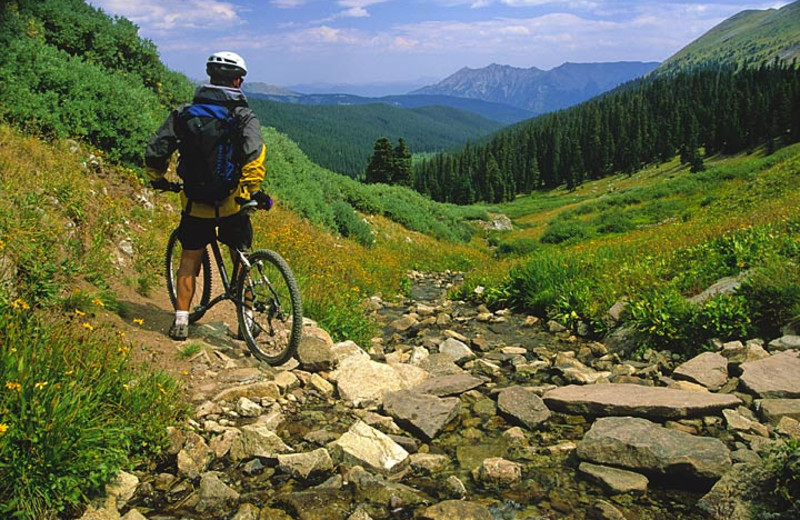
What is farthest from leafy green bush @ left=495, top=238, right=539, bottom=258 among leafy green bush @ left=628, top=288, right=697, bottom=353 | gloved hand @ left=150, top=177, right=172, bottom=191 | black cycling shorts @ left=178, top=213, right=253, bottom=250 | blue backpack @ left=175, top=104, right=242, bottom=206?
blue backpack @ left=175, top=104, right=242, bottom=206

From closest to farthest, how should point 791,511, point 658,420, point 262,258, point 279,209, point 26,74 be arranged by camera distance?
point 791,511
point 658,420
point 262,258
point 26,74
point 279,209

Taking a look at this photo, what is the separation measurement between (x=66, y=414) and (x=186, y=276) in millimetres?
2938

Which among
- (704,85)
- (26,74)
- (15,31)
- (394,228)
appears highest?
(704,85)

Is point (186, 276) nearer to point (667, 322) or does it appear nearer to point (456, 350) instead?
point (456, 350)

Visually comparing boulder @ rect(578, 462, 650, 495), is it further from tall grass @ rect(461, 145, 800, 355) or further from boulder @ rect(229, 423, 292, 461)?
tall grass @ rect(461, 145, 800, 355)

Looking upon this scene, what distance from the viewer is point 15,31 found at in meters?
12.0

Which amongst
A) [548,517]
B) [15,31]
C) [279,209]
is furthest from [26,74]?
[548,517]

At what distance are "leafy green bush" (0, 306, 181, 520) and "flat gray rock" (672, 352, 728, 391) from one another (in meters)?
5.16

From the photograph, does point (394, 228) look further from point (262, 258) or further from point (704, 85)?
point (704, 85)

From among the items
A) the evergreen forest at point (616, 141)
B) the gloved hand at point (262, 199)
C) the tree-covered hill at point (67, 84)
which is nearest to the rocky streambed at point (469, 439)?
the gloved hand at point (262, 199)

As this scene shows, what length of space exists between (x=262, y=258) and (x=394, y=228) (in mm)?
20295

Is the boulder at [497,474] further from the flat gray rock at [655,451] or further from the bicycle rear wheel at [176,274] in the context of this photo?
the bicycle rear wheel at [176,274]

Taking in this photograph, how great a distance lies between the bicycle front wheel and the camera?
5586 millimetres

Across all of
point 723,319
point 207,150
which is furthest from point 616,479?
point 207,150
